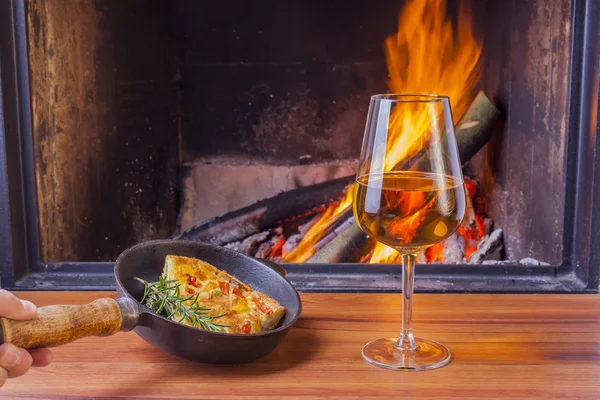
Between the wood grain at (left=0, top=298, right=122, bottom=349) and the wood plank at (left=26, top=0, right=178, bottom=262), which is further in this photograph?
Result: the wood plank at (left=26, top=0, right=178, bottom=262)

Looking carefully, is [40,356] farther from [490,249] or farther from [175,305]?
[490,249]

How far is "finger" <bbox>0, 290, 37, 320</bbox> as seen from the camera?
648 millimetres

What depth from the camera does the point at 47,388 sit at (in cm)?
81

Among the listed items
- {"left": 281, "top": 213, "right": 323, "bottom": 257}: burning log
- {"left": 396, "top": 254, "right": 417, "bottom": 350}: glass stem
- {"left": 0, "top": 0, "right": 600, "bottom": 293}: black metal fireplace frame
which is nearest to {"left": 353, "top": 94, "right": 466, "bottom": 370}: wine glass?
{"left": 396, "top": 254, "right": 417, "bottom": 350}: glass stem

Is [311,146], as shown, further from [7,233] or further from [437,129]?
[437,129]

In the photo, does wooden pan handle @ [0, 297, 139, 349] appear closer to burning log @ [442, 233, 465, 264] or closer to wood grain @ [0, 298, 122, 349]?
wood grain @ [0, 298, 122, 349]

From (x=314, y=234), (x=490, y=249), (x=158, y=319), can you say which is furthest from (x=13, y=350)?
(x=490, y=249)

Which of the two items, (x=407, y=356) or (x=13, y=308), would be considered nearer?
(x=13, y=308)

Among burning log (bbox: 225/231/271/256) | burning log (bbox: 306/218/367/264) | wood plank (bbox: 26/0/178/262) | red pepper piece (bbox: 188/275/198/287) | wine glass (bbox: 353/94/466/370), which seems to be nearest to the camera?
wine glass (bbox: 353/94/466/370)

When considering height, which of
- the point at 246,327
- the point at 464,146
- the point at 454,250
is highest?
the point at 464,146

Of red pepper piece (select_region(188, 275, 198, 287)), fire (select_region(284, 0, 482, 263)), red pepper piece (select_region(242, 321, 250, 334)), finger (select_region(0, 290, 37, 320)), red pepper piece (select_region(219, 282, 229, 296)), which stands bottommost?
red pepper piece (select_region(242, 321, 250, 334))

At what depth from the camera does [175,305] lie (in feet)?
2.74

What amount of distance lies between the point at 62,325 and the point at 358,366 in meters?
0.36

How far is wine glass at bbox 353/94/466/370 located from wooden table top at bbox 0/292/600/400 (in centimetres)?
17
